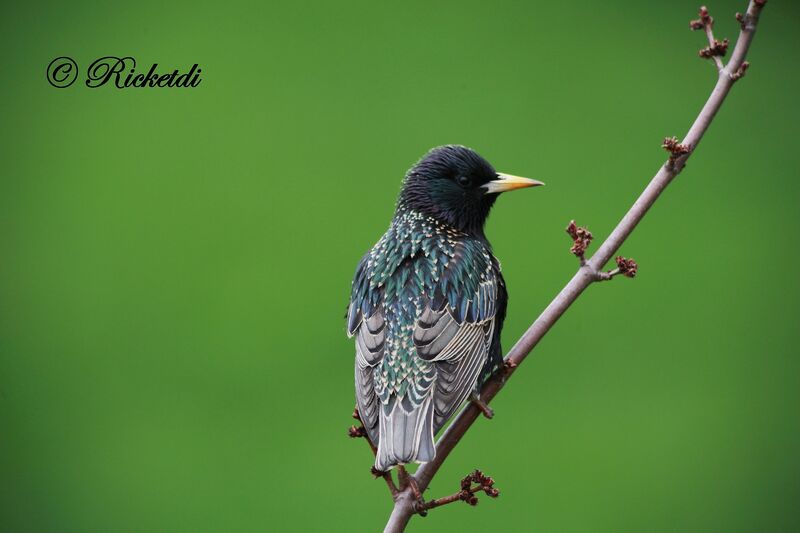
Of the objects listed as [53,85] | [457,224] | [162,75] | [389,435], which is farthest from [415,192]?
[53,85]

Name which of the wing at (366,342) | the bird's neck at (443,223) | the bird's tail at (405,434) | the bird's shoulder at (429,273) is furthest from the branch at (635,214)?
the bird's neck at (443,223)

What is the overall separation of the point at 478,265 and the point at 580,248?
553 millimetres

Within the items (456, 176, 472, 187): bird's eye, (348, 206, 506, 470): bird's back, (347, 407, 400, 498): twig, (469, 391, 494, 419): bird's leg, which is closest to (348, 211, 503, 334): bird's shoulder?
(348, 206, 506, 470): bird's back

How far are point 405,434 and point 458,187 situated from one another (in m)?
1.07

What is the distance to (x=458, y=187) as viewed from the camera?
346 cm

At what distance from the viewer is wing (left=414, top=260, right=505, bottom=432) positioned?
2879mm

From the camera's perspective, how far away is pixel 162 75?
5148 millimetres

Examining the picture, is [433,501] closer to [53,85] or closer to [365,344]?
[365,344]

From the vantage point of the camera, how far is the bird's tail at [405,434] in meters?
Result: 2.58

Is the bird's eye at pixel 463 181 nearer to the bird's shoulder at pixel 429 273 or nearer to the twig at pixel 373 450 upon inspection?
the bird's shoulder at pixel 429 273

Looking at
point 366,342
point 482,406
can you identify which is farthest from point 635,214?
point 366,342

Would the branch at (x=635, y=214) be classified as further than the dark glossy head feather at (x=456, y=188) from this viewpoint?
No

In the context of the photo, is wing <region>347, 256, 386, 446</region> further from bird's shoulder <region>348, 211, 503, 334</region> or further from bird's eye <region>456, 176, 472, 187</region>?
bird's eye <region>456, 176, 472, 187</region>

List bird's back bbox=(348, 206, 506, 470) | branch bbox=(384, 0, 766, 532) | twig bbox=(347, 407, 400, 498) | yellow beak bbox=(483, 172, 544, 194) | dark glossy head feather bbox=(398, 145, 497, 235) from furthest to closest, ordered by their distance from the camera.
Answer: dark glossy head feather bbox=(398, 145, 497, 235) → yellow beak bbox=(483, 172, 544, 194) → bird's back bbox=(348, 206, 506, 470) → branch bbox=(384, 0, 766, 532) → twig bbox=(347, 407, 400, 498)
